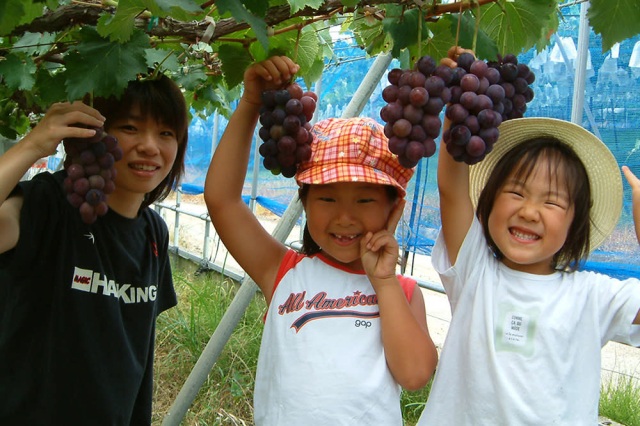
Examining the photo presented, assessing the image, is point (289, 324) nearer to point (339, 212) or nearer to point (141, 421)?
point (339, 212)

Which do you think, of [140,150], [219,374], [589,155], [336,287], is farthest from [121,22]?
[219,374]

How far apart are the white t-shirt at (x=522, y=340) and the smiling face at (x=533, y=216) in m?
0.07

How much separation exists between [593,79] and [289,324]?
2.14 meters

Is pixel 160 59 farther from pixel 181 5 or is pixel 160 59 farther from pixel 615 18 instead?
pixel 615 18

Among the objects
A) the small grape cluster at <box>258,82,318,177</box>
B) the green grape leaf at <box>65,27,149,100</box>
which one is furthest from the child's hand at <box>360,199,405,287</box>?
the green grape leaf at <box>65,27,149,100</box>

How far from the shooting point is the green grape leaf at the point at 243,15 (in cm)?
82

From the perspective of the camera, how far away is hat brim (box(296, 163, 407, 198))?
1.21 meters

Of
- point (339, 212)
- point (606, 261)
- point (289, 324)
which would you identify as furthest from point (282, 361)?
point (606, 261)

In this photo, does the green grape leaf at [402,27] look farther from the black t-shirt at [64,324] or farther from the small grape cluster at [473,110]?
the black t-shirt at [64,324]

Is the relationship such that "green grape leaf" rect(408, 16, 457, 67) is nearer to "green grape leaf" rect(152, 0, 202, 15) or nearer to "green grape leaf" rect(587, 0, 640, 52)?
"green grape leaf" rect(587, 0, 640, 52)

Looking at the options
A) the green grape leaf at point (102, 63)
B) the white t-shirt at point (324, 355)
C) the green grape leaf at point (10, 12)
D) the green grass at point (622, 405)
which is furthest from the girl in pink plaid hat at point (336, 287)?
the green grass at point (622, 405)

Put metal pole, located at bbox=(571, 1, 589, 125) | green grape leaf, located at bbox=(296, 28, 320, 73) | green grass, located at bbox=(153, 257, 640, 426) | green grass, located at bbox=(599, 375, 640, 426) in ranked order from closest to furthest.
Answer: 1. green grape leaf, located at bbox=(296, 28, 320, 73)
2. metal pole, located at bbox=(571, 1, 589, 125)
3. green grass, located at bbox=(599, 375, 640, 426)
4. green grass, located at bbox=(153, 257, 640, 426)

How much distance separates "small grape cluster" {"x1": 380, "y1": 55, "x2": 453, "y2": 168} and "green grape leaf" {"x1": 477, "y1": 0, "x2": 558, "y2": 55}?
0.27 metres

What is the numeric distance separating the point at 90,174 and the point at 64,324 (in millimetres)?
506
